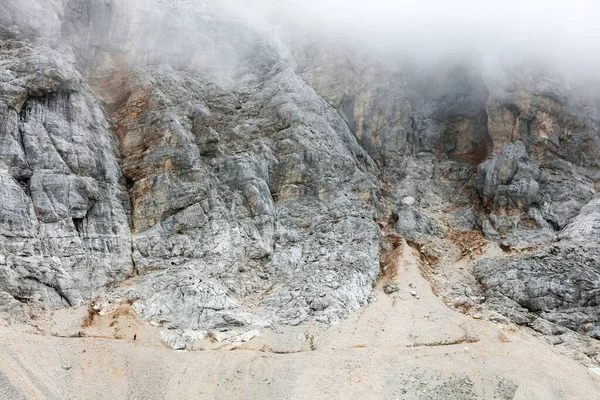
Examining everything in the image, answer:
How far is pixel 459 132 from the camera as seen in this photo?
215 ft

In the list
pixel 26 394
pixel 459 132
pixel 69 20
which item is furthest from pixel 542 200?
pixel 69 20

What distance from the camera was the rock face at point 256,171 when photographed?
36719 millimetres

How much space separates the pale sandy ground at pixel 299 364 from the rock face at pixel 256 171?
272 centimetres

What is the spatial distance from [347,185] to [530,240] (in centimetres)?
1991

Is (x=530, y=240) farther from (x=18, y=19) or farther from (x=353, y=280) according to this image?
(x=18, y=19)

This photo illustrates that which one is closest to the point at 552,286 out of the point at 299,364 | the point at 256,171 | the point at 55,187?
the point at 299,364

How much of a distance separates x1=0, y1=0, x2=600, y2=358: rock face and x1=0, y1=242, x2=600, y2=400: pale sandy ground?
8.93 ft

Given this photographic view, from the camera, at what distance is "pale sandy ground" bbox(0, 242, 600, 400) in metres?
27.9

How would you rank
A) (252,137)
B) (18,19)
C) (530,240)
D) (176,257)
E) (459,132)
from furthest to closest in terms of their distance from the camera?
(459,132), (252,137), (530,240), (18,19), (176,257)

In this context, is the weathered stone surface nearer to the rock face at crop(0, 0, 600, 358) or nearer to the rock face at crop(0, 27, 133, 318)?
the rock face at crop(0, 0, 600, 358)

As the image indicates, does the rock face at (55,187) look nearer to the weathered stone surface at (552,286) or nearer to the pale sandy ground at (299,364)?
the pale sandy ground at (299,364)

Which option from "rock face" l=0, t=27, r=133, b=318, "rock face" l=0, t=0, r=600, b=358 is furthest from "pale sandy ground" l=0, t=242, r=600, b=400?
"rock face" l=0, t=27, r=133, b=318

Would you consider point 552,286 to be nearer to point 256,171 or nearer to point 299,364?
point 299,364

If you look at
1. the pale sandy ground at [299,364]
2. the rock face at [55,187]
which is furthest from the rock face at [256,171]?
the pale sandy ground at [299,364]
